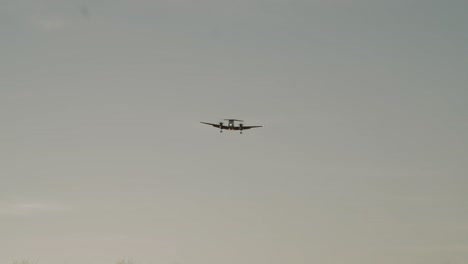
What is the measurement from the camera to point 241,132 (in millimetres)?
198500

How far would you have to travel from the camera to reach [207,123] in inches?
7859

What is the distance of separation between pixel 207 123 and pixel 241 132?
983cm
